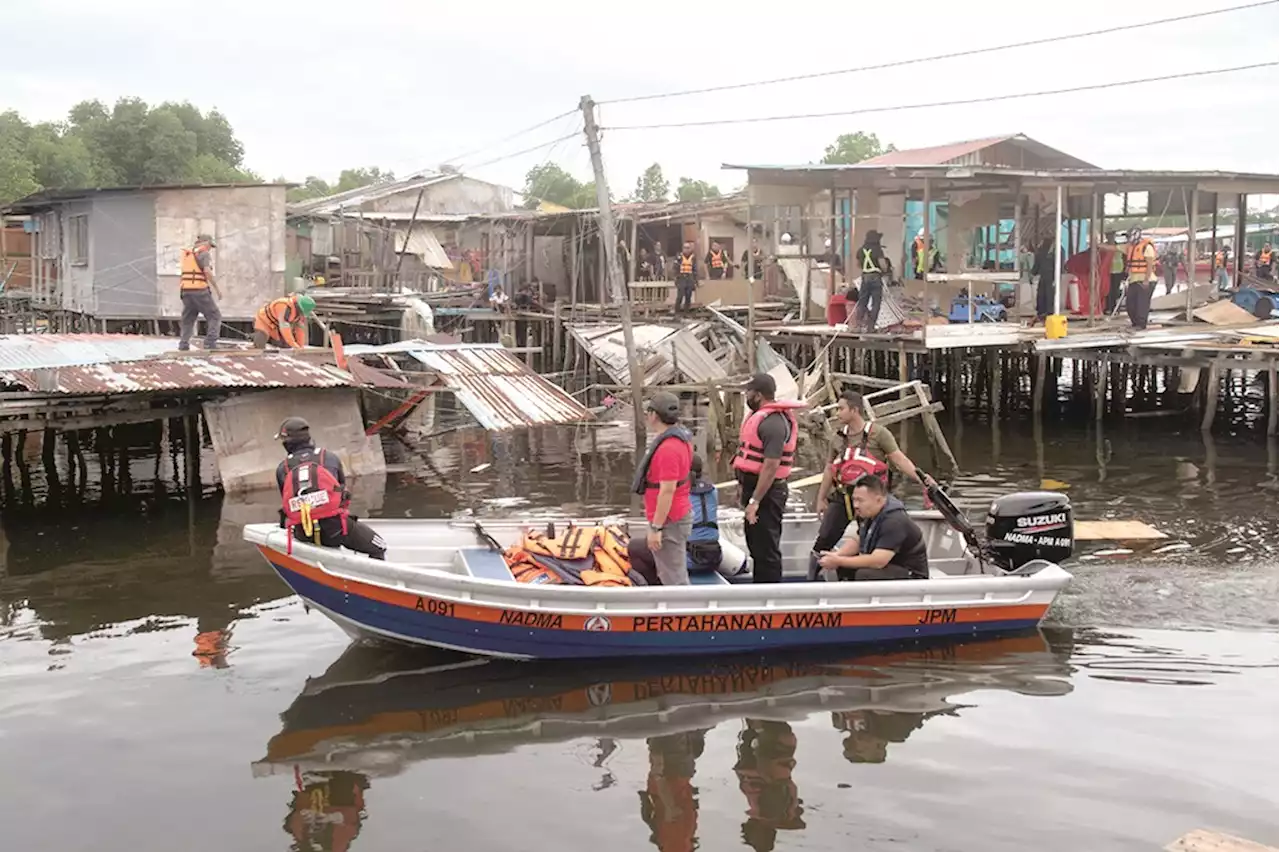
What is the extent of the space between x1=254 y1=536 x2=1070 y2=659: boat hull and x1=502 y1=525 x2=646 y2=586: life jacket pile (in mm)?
324

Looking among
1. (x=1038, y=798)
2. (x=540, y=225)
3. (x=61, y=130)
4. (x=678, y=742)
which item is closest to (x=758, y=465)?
(x=678, y=742)

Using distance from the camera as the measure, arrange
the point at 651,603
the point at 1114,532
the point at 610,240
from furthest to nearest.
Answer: the point at 610,240, the point at 1114,532, the point at 651,603

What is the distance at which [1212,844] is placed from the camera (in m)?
5.89

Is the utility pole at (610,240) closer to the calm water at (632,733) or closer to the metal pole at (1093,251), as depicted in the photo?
the metal pole at (1093,251)

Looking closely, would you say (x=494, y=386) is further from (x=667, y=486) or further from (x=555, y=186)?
(x=555, y=186)

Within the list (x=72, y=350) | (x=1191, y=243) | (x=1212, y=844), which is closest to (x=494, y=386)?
(x=72, y=350)

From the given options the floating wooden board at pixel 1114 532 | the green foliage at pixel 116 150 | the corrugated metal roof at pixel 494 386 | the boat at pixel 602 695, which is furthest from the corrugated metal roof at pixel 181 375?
the green foliage at pixel 116 150

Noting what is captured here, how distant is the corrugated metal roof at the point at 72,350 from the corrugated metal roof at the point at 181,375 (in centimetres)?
33

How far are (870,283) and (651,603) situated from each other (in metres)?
13.2

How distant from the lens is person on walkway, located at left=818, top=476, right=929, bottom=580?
8.66m

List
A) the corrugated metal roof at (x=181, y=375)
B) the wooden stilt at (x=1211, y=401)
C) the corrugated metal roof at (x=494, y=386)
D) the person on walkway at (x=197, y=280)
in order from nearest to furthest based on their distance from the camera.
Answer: the corrugated metal roof at (x=181, y=375), the person on walkway at (x=197, y=280), the corrugated metal roof at (x=494, y=386), the wooden stilt at (x=1211, y=401)

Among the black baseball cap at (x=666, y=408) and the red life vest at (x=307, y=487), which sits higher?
the black baseball cap at (x=666, y=408)

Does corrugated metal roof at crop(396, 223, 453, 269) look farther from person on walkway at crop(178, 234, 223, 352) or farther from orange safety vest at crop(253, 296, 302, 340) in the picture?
person on walkway at crop(178, 234, 223, 352)

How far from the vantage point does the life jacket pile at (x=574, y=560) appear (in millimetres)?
8641
